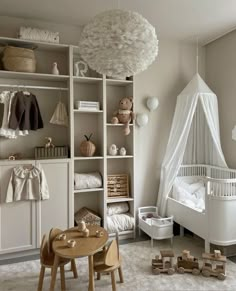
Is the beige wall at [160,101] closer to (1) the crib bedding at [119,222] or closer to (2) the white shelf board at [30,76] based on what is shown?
(1) the crib bedding at [119,222]

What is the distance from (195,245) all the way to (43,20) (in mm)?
3437

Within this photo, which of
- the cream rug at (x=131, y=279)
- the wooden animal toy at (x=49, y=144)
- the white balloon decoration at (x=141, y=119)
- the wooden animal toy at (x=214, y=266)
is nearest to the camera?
the cream rug at (x=131, y=279)

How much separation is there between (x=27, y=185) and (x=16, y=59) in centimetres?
142

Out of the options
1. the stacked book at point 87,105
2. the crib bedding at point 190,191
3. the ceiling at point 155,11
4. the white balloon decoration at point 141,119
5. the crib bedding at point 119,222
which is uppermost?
the ceiling at point 155,11

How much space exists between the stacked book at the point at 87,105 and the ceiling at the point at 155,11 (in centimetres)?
103

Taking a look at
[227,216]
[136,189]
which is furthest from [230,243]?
[136,189]

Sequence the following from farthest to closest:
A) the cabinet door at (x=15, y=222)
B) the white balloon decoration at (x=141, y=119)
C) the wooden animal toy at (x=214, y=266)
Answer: the white balloon decoration at (x=141, y=119)
the cabinet door at (x=15, y=222)
the wooden animal toy at (x=214, y=266)

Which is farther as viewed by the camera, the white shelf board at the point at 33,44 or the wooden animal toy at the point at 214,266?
the white shelf board at the point at 33,44

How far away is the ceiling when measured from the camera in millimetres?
2939

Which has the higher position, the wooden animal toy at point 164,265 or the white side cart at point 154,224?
the white side cart at point 154,224

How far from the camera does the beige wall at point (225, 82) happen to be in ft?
12.2

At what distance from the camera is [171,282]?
2.55 metres

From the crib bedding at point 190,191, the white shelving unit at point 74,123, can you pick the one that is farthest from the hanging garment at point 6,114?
the crib bedding at point 190,191

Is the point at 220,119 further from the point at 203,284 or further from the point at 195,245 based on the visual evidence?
the point at 203,284
